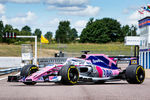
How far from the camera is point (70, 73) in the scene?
12430 millimetres

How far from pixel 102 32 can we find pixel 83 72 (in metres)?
111

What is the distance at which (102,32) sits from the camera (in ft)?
406

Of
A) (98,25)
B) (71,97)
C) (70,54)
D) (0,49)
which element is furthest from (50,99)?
(98,25)

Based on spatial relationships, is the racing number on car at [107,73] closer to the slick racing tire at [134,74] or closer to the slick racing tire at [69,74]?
the slick racing tire at [134,74]

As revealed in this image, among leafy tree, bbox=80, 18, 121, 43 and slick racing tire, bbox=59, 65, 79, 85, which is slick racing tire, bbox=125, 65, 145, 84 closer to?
slick racing tire, bbox=59, 65, 79, 85

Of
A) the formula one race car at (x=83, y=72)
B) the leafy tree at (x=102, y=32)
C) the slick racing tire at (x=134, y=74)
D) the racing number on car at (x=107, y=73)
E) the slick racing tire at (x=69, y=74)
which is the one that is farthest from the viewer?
the leafy tree at (x=102, y=32)

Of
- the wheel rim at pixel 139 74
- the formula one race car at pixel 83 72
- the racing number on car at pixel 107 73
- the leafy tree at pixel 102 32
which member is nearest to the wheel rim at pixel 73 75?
the formula one race car at pixel 83 72

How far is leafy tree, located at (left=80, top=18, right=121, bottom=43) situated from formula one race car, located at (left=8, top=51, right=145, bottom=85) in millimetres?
106075

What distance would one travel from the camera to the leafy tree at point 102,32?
12150cm

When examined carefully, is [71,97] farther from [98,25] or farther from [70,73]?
[98,25]

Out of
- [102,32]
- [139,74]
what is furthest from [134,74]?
[102,32]

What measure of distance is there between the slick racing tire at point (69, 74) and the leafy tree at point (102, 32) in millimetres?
108081

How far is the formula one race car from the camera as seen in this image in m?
12.4

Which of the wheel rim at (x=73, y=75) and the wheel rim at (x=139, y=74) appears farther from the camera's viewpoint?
the wheel rim at (x=139, y=74)
